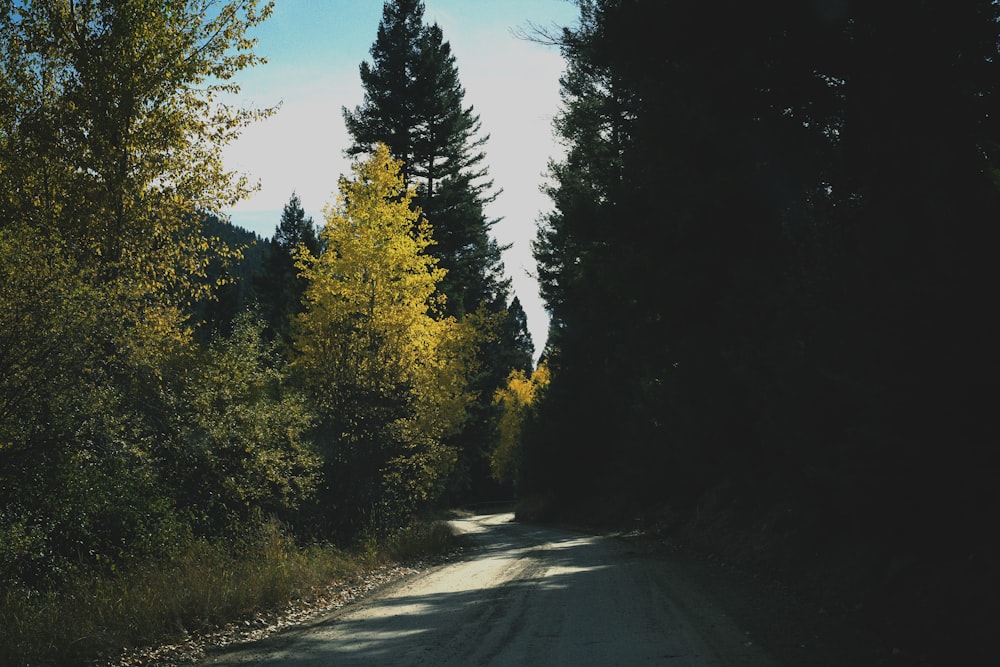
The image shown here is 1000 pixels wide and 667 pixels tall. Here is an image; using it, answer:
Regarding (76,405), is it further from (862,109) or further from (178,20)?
(862,109)

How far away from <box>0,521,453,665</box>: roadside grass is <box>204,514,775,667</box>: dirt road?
1197mm

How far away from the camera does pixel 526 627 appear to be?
28.3 ft

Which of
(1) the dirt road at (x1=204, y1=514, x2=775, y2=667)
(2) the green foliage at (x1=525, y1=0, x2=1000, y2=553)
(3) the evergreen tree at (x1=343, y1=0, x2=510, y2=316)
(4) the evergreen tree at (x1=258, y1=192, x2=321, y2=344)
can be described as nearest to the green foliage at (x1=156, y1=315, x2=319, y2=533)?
(1) the dirt road at (x1=204, y1=514, x2=775, y2=667)

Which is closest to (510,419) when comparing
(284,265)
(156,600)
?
(284,265)

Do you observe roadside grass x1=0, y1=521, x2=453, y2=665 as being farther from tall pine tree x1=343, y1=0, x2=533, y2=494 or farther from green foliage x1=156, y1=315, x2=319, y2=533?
tall pine tree x1=343, y1=0, x2=533, y2=494

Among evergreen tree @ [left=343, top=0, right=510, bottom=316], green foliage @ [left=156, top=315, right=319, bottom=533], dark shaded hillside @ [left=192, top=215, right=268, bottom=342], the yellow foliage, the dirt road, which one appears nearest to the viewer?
the dirt road

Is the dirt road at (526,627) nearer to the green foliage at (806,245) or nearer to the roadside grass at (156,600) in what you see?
the roadside grass at (156,600)

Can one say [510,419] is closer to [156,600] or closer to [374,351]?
[374,351]

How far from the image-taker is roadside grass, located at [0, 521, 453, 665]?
306 inches

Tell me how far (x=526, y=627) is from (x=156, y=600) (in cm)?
444

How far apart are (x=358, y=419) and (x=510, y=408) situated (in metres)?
42.0

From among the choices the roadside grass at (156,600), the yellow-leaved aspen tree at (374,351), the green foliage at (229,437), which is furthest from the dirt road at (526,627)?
the yellow-leaved aspen tree at (374,351)

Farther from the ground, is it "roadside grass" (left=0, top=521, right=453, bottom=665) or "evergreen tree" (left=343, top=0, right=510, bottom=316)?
"evergreen tree" (left=343, top=0, right=510, bottom=316)

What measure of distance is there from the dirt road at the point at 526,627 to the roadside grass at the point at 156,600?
120 centimetres
